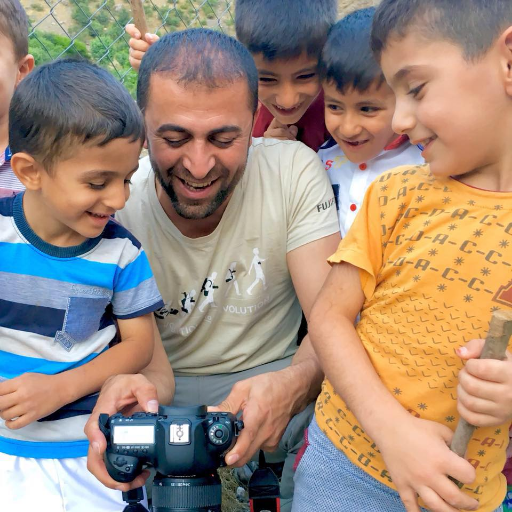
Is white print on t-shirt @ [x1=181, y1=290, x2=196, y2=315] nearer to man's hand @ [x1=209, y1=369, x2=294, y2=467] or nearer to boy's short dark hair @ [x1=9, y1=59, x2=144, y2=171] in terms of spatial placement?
man's hand @ [x1=209, y1=369, x2=294, y2=467]

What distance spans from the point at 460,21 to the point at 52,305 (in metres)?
1.22

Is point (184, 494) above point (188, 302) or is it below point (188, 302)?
above

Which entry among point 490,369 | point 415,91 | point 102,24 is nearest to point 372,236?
point 415,91

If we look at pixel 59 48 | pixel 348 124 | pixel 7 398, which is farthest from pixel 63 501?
pixel 59 48

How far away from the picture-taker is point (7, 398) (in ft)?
5.39

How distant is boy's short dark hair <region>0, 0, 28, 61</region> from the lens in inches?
86.6

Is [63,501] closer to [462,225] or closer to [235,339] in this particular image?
[235,339]

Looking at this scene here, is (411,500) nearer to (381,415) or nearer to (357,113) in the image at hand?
(381,415)

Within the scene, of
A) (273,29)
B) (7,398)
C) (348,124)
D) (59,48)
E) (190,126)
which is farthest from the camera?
(59,48)

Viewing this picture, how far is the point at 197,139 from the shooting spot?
2070 mm

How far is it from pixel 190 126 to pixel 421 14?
856 mm

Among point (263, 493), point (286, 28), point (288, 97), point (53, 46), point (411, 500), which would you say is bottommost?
point (53, 46)

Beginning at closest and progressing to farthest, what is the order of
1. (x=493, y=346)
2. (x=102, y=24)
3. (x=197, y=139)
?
(x=493, y=346) → (x=197, y=139) → (x=102, y=24)

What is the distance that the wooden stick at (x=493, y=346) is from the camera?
1130 mm
